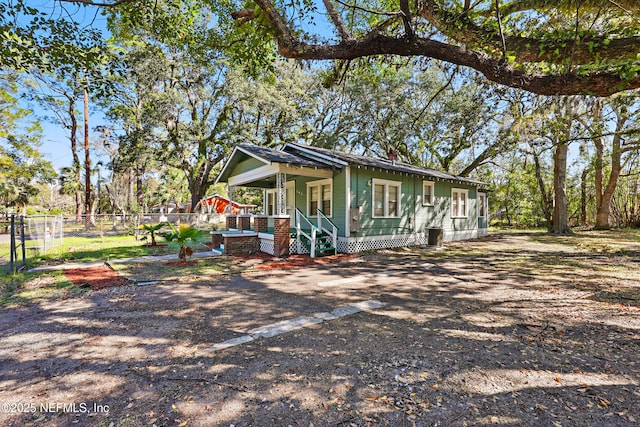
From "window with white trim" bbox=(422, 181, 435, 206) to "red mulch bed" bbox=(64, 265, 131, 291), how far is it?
40.0ft

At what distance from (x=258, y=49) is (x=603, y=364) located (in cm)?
859

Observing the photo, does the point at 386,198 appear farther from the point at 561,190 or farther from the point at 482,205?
the point at 561,190

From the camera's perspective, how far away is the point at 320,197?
12.3m

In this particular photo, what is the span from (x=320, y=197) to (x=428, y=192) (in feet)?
18.4

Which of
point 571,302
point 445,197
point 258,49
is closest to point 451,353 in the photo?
point 571,302

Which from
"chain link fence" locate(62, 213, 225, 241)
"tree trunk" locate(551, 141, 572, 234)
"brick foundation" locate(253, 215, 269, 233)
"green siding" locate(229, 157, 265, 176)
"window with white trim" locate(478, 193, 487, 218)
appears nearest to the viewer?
"green siding" locate(229, 157, 265, 176)

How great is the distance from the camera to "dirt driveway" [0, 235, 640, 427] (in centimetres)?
222

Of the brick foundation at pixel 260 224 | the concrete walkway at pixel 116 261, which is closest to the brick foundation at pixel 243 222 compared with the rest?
the brick foundation at pixel 260 224

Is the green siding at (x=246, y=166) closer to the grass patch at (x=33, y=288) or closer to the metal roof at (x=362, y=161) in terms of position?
the metal roof at (x=362, y=161)

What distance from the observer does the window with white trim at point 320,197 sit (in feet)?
39.1

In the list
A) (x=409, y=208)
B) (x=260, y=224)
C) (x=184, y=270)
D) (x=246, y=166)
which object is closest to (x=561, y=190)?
(x=409, y=208)

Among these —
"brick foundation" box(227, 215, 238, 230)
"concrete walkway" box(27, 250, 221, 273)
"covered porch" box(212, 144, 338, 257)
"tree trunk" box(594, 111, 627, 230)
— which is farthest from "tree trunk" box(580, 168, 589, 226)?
"concrete walkway" box(27, 250, 221, 273)

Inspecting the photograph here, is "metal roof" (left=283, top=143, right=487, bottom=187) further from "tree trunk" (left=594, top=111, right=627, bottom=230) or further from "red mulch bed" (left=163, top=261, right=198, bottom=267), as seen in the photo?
"tree trunk" (left=594, top=111, right=627, bottom=230)

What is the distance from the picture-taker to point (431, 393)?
244cm
